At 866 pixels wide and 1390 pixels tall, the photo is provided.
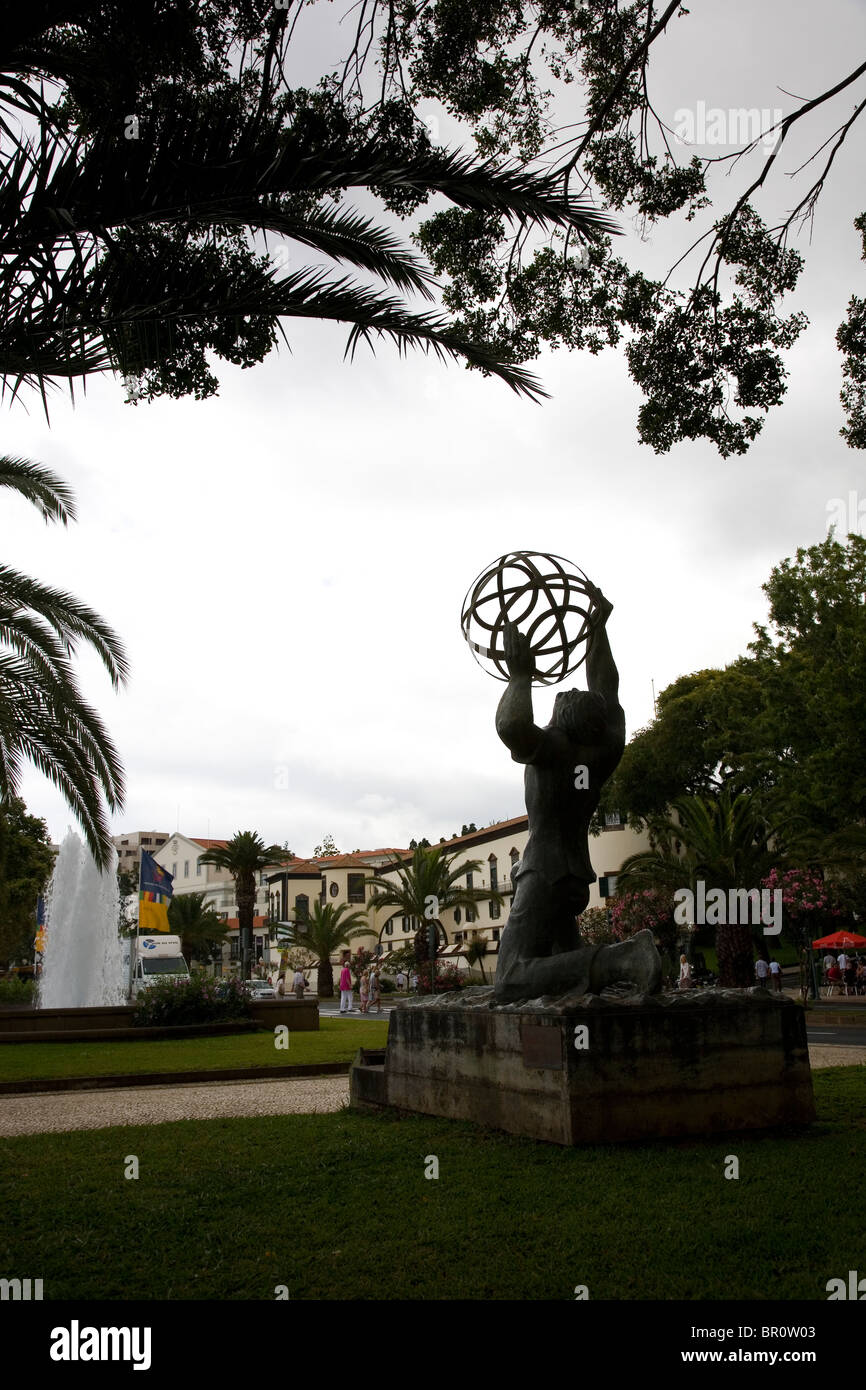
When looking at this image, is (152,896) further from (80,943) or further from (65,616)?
(65,616)

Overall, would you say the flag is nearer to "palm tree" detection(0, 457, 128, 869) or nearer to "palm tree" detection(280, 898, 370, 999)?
"palm tree" detection(0, 457, 128, 869)

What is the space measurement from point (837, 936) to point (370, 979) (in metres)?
14.5

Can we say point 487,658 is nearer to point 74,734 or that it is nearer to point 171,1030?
point 74,734

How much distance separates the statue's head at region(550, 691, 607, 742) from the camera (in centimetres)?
807

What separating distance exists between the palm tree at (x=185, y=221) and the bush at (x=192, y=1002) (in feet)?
53.1

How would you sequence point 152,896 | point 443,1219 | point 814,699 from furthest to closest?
point 152,896 → point 814,699 → point 443,1219

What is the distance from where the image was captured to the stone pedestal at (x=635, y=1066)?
6430mm

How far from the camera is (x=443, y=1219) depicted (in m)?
5.05

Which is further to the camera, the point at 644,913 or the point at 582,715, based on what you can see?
the point at 644,913

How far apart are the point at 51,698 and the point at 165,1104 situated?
603 centimetres

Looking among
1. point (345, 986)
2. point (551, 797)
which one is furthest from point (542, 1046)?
point (345, 986)

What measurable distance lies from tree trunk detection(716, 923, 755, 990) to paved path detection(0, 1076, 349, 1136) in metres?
14.1

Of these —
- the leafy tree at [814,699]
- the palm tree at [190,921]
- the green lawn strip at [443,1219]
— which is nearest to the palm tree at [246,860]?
the palm tree at [190,921]
